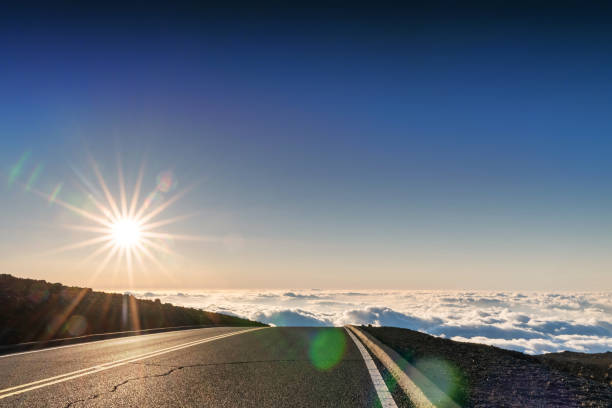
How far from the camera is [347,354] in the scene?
877 cm

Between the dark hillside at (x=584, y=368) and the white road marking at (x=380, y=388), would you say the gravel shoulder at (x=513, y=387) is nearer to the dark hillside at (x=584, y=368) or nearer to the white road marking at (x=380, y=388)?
the white road marking at (x=380, y=388)

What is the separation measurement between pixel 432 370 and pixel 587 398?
2289mm

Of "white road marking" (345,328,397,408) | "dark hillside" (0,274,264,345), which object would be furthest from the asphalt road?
"dark hillside" (0,274,264,345)

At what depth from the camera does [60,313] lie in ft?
57.0

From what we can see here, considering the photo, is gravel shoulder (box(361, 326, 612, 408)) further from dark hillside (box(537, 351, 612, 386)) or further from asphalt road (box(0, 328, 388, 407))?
dark hillside (box(537, 351, 612, 386))

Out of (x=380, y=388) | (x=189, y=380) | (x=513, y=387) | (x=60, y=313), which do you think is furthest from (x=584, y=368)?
(x=60, y=313)

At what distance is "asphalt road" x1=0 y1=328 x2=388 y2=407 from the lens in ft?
14.5

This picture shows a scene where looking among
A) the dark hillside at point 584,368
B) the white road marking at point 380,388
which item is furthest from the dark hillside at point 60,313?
the dark hillside at point 584,368

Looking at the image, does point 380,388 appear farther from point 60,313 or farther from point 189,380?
point 60,313

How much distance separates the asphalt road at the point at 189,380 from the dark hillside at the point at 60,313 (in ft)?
24.4

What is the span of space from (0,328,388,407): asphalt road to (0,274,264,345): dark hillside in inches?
293

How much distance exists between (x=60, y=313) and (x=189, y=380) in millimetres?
15386

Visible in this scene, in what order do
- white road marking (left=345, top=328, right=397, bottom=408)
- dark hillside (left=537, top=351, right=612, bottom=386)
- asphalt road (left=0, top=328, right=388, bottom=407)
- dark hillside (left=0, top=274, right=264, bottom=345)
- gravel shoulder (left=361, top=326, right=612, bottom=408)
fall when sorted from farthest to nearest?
dark hillside (left=0, top=274, right=264, bottom=345)
dark hillside (left=537, top=351, right=612, bottom=386)
asphalt road (left=0, top=328, right=388, bottom=407)
white road marking (left=345, top=328, right=397, bottom=408)
gravel shoulder (left=361, top=326, right=612, bottom=408)

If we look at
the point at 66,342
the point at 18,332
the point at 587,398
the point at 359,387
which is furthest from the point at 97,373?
the point at 18,332
